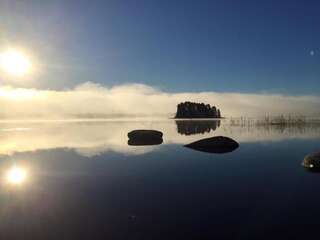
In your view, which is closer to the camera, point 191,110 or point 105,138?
point 105,138

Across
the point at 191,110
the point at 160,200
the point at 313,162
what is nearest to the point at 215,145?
the point at 313,162

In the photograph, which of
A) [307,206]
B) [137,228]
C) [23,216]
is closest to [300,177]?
[307,206]

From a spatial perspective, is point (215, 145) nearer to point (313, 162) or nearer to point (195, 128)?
point (313, 162)

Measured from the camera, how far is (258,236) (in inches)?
377

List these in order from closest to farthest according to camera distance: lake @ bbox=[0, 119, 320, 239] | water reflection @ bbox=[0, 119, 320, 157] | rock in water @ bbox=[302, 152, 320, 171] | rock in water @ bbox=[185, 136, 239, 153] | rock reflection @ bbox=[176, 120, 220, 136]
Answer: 1. lake @ bbox=[0, 119, 320, 239]
2. rock in water @ bbox=[302, 152, 320, 171]
3. rock in water @ bbox=[185, 136, 239, 153]
4. water reflection @ bbox=[0, 119, 320, 157]
5. rock reflection @ bbox=[176, 120, 220, 136]

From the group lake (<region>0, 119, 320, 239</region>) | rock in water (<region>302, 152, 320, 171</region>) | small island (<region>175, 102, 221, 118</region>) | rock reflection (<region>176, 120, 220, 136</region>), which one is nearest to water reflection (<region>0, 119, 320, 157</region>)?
rock reflection (<region>176, 120, 220, 136</region>)

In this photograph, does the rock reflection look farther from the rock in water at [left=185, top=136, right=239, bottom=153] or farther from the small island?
the small island

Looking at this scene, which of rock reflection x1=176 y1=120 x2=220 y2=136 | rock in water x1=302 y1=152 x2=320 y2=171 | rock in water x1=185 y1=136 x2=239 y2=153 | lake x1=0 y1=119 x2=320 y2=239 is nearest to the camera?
lake x1=0 y1=119 x2=320 y2=239

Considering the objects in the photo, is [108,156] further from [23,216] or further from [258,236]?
[258,236]

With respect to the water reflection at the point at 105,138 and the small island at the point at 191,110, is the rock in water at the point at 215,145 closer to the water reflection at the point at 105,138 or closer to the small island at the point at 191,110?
the water reflection at the point at 105,138

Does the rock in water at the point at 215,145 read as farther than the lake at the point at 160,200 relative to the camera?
Yes

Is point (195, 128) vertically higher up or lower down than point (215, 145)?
lower down

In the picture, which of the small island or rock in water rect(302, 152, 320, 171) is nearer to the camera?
rock in water rect(302, 152, 320, 171)

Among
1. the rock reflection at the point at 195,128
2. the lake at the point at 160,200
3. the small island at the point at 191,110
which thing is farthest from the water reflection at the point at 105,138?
the small island at the point at 191,110
